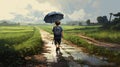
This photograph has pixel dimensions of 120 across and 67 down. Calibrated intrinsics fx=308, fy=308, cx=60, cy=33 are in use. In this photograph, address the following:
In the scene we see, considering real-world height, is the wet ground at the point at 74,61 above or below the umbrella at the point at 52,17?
below

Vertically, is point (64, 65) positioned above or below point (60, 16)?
below

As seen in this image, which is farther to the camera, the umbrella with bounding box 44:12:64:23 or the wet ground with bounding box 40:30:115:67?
the umbrella with bounding box 44:12:64:23

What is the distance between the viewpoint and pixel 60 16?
22562 mm

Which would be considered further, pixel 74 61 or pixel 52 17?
pixel 52 17

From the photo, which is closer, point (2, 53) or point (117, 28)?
point (2, 53)

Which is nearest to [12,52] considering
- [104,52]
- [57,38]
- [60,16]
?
[57,38]

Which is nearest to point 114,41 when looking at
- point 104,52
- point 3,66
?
point 104,52

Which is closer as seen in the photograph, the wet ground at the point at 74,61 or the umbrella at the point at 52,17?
the wet ground at the point at 74,61

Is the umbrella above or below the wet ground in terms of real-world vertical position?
above

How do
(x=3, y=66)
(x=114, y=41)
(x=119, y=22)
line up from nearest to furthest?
(x=3, y=66), (x=114, y=41), (x=119, y=22)

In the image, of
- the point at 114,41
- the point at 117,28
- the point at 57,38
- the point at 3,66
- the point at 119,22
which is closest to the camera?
the point at 3,66

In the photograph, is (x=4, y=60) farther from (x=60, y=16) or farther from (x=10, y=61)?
(x=60, y=16)

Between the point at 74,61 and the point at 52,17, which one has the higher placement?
the point at 52,17

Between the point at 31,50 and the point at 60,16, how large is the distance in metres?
3.26
